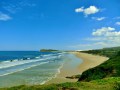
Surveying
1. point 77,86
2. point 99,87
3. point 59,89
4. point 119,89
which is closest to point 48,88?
point 59,89

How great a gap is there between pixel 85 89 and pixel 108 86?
1452mm

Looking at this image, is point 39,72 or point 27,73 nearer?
point 27,73

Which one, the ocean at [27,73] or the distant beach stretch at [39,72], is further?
the distant beach stretch at [39,72]

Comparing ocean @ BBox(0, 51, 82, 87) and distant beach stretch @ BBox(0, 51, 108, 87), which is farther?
distant beach stretch @ BBox(0, 51, 108, 87)

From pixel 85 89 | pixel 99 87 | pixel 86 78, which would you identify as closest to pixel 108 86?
pixel 99 87

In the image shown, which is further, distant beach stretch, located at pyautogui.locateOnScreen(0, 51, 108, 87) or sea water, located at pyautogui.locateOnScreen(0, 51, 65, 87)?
distant beach stretch, located at pyautogui.locateOnScreen(0, 51, 108, 87)

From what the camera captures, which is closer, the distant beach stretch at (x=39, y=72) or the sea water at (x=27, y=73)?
the sea water at (x=27, y=73)

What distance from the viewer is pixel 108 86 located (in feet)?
47.3

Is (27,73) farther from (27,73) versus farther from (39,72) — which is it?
(39,72)

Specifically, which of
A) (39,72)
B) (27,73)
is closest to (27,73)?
(27,73)

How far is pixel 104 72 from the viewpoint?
24.1m

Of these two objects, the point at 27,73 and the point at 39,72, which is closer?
the point at 27,73

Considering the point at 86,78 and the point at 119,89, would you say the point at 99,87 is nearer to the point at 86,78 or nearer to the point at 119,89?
the point at 119,89

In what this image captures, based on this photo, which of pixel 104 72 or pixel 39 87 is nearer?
pixel 39 87
